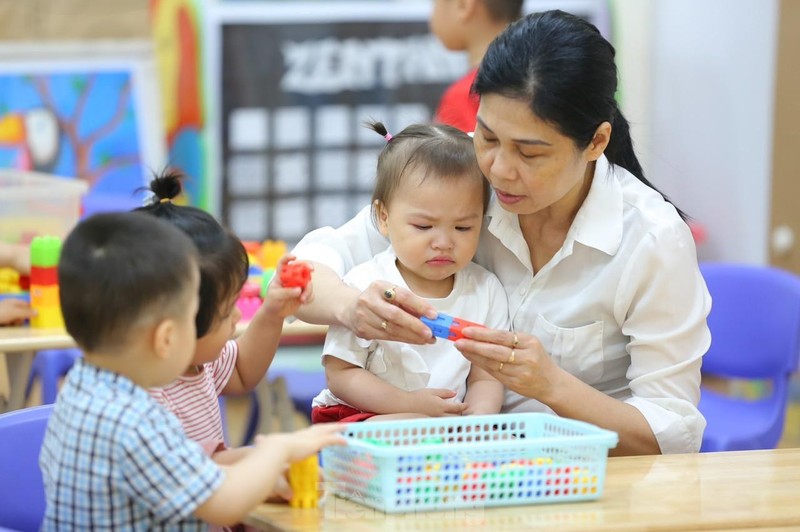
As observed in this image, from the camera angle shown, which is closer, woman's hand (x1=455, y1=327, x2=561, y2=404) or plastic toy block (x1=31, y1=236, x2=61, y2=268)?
woman's hand (x1=455, y1=327, x2=561, y2=404)

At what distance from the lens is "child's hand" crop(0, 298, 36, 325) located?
2.87 m

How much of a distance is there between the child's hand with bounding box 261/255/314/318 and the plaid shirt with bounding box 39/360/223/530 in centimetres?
45

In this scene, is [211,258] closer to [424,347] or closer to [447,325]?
[447,325]

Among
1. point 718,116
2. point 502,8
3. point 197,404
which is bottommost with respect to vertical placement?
point 197,404

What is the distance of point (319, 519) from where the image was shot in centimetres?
141

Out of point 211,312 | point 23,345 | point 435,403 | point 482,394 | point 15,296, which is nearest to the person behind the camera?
point 211,312

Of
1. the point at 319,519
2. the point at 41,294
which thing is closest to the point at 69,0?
the point at 41,294

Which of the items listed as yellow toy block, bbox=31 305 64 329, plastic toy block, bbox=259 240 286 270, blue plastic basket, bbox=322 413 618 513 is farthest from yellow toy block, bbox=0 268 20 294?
blue plastic basket, bbox=322 413 618 513

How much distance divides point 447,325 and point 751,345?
173cm

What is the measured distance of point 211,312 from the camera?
5.30ft

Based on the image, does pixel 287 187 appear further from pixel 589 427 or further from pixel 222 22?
pixel 589 427

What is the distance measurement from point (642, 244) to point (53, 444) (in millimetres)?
1022

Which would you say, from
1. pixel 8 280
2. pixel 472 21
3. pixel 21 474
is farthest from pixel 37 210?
pixel 21 474

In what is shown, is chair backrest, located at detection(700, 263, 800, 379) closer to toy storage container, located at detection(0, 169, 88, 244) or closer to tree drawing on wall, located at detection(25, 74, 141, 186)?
toy storage container, located at detection(0, 169, 88, 244)
